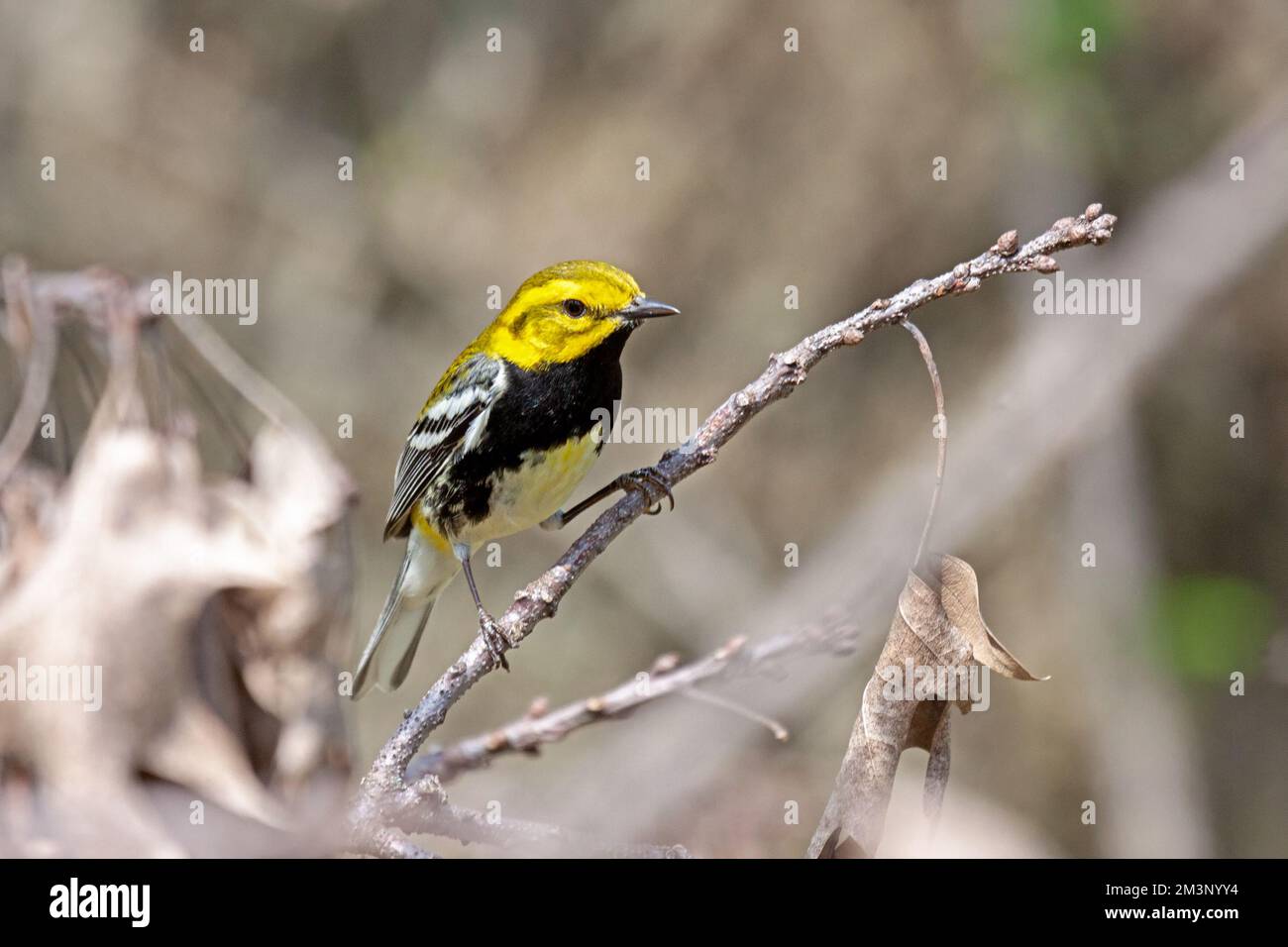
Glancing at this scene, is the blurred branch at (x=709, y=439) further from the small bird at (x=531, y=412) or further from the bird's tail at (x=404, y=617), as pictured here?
the bird's tail at (x=404, y=617)

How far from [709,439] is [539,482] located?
4.45ft

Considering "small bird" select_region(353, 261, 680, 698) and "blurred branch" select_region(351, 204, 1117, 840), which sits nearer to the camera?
"blurred branch" select_region(351, 204, 1117, 840)

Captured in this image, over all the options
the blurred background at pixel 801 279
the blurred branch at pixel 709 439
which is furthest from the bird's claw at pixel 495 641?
the blurred background at pixel 801 279

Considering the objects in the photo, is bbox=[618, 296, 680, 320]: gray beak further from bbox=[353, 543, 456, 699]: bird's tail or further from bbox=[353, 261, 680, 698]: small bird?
bbox=[353, 543, 456, 699]: bird's tail

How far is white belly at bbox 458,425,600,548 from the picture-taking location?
4207 mm

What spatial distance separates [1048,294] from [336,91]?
4.97 meters

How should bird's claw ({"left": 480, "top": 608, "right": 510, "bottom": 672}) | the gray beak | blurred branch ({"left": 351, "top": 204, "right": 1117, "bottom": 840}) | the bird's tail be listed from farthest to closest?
the bird's tail
the gray beak
bird's claw ({"left": 480, "top": 608, "right": 510, "bottom": 672})
blurred branch ({"left": 351, "top": 204, "right": 1117, "bottom": 840})

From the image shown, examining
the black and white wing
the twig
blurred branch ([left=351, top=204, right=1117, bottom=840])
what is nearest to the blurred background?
the black and white wing

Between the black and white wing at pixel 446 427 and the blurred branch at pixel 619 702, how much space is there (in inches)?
48.1

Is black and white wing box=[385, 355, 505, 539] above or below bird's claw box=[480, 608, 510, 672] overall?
above

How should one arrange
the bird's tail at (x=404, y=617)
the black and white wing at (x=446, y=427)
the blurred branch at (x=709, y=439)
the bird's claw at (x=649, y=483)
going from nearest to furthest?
the blurred branch at (x=709, y=439) < the bird's claw at (x=649, y=483) < the black and white wing at (x=446, y=427) < the bird's tail at (x=404, y=617)

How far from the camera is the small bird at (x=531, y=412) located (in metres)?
4.22

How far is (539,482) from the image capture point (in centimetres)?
423

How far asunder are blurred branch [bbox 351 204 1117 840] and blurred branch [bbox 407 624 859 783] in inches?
15.6
